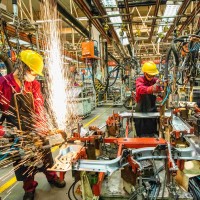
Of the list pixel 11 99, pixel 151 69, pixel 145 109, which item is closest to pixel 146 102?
pixel 145 109

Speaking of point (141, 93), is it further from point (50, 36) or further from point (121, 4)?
point (50, 36)

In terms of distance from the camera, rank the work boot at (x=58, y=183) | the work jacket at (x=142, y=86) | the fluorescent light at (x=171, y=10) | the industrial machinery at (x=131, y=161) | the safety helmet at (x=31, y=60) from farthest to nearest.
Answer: the fluorescent light at (x=171, y=10), the work jacket at (x=142, y=86), the work boot at (x=58, y=183), the safety helmet at (x=31, y=60), the industrial machinery at (x=131, y=161)

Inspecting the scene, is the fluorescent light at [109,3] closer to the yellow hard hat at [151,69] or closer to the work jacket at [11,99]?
the yellow hard hat at [151,69]

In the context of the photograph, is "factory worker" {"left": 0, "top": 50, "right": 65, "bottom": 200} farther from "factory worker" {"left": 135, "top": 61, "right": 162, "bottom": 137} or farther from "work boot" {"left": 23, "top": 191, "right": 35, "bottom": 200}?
"factory worker" {"left": 135, "top": 61, "right": 162, "bottom": 137}

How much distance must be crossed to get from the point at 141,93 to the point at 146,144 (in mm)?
1649

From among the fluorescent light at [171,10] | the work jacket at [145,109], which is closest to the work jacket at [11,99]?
the work jacket at [145,109]

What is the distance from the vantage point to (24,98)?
2.50 metres

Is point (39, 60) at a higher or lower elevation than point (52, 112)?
higher

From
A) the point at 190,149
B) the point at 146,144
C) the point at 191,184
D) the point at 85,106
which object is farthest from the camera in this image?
the point at 85,106

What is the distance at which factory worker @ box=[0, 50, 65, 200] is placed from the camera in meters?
2.51

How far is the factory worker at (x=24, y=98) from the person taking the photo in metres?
2.51

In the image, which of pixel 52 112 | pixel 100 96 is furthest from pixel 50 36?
pixel 100 96

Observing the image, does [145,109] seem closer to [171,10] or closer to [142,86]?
[142,86]

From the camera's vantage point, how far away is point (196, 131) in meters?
3.68
